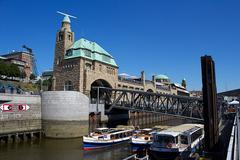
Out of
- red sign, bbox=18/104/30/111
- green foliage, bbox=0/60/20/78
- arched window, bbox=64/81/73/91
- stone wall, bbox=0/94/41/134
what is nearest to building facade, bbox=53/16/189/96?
arched window, bbox=64/81/73/91

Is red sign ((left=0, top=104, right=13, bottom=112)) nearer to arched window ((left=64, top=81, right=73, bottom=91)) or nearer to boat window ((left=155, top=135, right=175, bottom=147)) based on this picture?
arched window ((left=64, top=81, right=73, bottom=91))

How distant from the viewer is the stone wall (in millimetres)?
41844

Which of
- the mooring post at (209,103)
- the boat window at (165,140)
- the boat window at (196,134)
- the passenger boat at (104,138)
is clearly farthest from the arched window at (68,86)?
the mooring post at (209,103)

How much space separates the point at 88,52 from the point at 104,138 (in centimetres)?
3267

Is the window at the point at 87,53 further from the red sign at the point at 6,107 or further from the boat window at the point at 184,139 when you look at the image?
the boat window at the point at 184,139

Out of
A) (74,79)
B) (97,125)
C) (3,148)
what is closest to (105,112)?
(97,125)

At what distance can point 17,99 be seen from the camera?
44625 millimetres

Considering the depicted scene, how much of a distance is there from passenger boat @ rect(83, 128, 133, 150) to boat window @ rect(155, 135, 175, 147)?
11.0 metres

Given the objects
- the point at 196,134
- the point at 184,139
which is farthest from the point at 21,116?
the point at 196,134

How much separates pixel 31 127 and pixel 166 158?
29364mm

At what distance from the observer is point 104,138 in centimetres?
3734

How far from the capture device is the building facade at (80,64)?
61406 mm

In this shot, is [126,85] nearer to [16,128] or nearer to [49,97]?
[49,97]

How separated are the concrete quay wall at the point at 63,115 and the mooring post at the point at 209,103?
30007 mm
